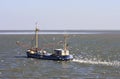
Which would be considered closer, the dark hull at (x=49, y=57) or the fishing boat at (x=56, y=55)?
the dark hull at (x=49, y=57)

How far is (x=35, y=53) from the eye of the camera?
411ft

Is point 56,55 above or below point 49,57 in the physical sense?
above

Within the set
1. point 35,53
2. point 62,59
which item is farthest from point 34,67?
point 35,53

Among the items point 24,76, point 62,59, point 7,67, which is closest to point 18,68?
point 7,67

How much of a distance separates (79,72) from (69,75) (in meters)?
4.97

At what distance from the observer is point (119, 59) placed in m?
114

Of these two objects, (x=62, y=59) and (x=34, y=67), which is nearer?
(x=34, y=67)

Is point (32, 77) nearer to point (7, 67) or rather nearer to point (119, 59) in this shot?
point (7, 67)

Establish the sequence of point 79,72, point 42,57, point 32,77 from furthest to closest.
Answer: point 42,57, point 79,72, point 32,77

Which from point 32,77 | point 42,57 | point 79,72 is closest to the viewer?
point 32,77

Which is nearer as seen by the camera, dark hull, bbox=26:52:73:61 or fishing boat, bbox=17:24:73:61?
dark hull, bbox=26:52:73:61

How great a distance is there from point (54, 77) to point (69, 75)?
13.5ft

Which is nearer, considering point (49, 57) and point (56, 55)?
point (56, 55)

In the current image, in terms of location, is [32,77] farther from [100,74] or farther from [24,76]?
[100,74]
